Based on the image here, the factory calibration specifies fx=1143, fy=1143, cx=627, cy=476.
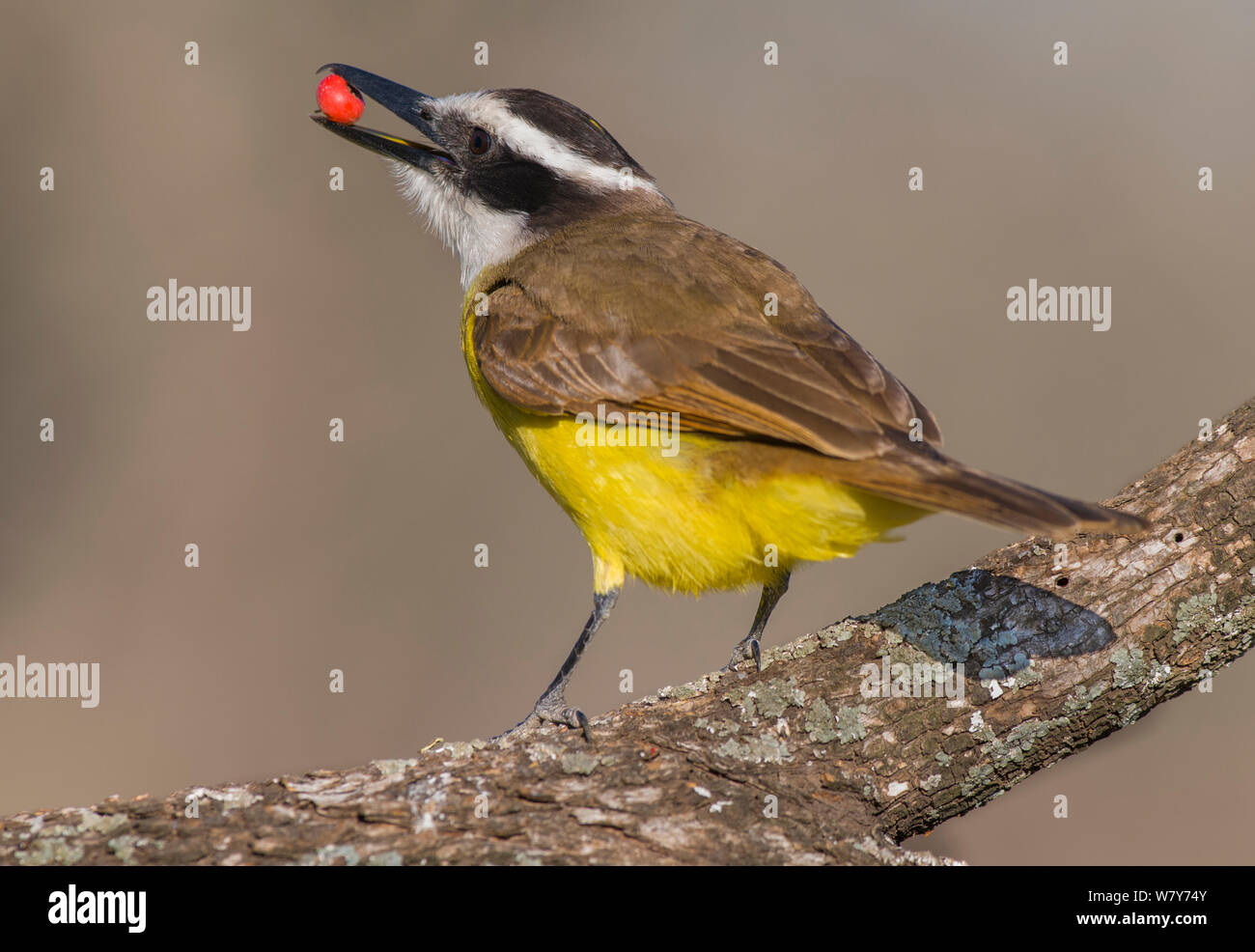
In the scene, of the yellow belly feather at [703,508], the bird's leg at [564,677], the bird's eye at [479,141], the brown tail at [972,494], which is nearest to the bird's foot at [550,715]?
the bird's leg at [564,677]

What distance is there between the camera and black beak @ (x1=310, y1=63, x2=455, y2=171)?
254 inches

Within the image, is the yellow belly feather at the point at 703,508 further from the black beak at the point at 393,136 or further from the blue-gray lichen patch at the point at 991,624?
the black beak at the point at 393,136

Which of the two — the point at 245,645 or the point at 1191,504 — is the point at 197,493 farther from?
the point at 1191,504

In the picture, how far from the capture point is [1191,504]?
15.5 ft

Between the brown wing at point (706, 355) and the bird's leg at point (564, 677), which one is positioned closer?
the brown wing at point (706, 355)

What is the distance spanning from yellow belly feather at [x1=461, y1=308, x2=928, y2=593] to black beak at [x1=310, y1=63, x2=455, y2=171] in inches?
78.0

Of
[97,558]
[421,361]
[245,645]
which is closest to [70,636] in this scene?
[97,558]

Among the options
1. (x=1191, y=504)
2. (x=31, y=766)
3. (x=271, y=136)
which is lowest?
(x=31, y=766)

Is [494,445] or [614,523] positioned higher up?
[494,445]

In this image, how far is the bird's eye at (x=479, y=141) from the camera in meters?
6.35

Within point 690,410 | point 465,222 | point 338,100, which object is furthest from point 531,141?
point 690,410

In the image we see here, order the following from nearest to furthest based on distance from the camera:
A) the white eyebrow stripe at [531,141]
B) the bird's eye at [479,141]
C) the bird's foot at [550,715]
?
the bird's foot at [550,715]
the white eyebrow stripe at [531,141]
the bird's eye at [479,141]

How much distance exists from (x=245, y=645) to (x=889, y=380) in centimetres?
650

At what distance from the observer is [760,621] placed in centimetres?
559
